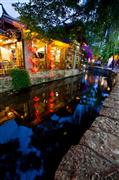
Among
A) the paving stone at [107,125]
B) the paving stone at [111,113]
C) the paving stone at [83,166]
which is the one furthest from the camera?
the paving stone at [111,113]

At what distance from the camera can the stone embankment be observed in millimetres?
2102

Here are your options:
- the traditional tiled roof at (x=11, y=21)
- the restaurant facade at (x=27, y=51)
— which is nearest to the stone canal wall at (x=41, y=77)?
the restaurant facade at (x=27, y=51)

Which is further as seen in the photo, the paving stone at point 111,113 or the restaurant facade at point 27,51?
the restaurant facade at point 27,51

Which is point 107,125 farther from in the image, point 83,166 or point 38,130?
point 38,130

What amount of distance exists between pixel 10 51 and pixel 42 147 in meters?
14.0

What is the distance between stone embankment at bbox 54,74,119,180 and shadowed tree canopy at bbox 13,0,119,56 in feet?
10.5

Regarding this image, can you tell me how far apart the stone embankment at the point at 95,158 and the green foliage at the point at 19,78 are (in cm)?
752

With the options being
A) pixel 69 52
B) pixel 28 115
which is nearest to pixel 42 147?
pixel 28 115

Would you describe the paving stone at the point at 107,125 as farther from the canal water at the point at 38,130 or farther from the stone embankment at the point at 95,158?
the canal water at the point at 38,130

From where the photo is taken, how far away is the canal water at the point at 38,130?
10.9 ft

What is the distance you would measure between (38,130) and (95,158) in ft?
9.41

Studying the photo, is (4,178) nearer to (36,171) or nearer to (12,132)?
(36,171)

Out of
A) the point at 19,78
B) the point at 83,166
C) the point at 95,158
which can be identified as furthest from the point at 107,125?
the point at 19,78

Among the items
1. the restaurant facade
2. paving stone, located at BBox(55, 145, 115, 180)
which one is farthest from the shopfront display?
paving stone, located at BBox(55, 145, 115, 180)
